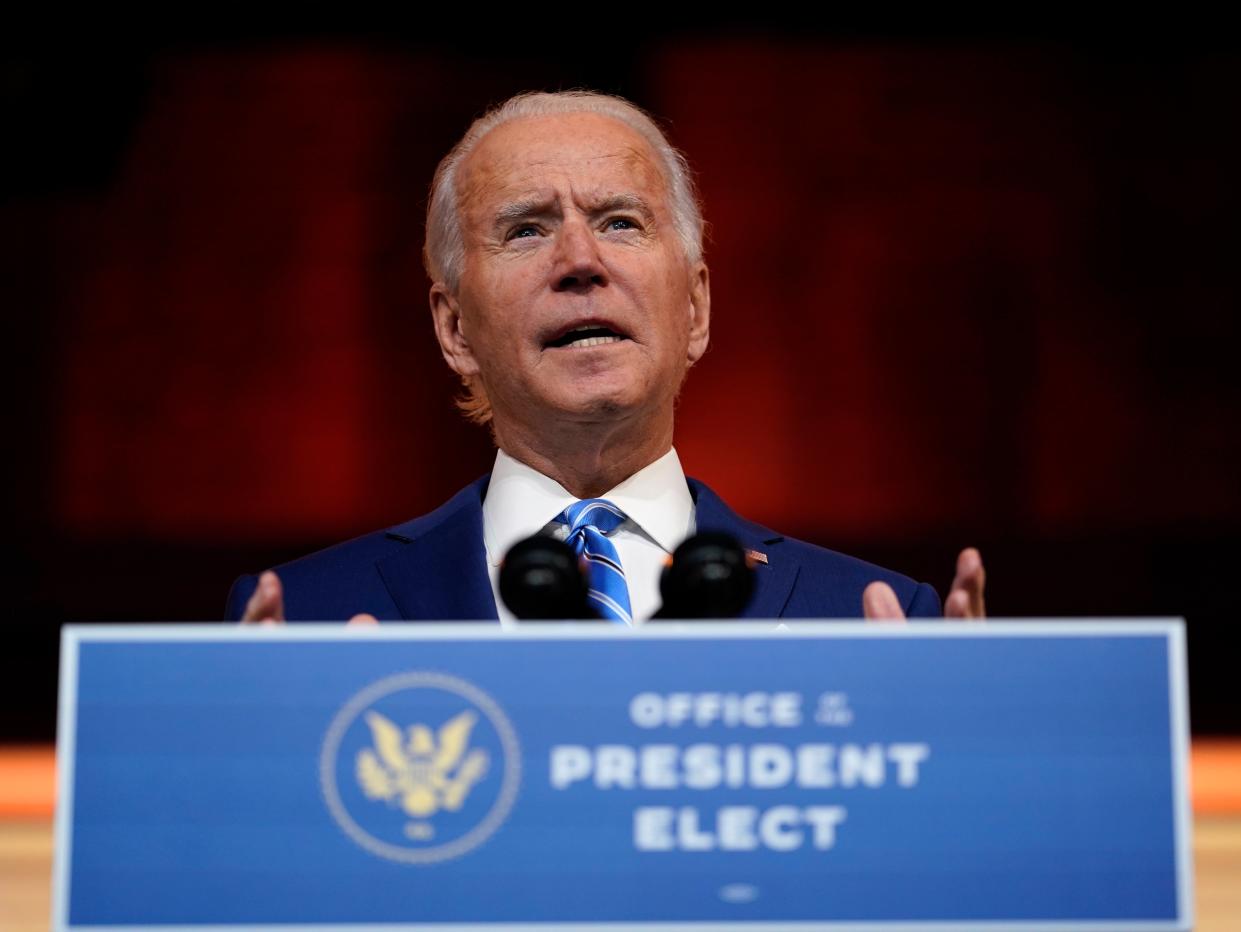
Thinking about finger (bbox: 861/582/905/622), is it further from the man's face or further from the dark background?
the dark background

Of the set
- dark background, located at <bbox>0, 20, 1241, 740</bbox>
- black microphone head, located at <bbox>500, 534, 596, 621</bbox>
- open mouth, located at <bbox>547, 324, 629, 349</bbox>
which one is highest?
dark background, located at <bbox>0, 20, 1241, 740</bbox>

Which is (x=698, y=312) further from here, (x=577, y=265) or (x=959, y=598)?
(x=959, y=598)

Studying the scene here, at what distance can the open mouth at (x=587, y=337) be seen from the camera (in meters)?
1.42

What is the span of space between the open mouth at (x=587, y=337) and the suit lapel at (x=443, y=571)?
0.62 feet

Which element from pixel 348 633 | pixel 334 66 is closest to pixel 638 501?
pixel 348 633

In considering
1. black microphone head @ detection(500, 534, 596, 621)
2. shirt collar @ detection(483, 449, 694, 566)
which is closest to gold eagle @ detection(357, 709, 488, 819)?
black microphone head @ detection(500, 534, 596, 621)

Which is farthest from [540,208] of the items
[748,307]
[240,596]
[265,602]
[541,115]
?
[748,307]

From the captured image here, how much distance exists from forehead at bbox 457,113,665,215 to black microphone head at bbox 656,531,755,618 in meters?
0.66

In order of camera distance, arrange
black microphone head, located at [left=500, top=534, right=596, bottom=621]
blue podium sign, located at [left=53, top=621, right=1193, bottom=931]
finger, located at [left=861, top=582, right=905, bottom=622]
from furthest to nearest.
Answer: finger, located at [left=861, top=582, right=905, bottom=622] → black microphone head, located at [left=500, top=534, right=596, bottom=621] → blue podium sign, located at [left=53, top=621, right=1193, bottom=931]

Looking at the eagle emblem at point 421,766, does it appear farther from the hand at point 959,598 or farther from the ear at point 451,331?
the ear at point 451,331

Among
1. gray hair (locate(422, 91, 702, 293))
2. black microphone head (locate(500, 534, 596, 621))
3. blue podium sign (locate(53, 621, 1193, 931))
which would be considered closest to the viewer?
blue podium sign (locate(53, 621, 1193, 931))

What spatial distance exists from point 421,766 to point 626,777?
10 centimetres

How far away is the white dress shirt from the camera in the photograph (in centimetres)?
141

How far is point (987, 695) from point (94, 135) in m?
3.85
